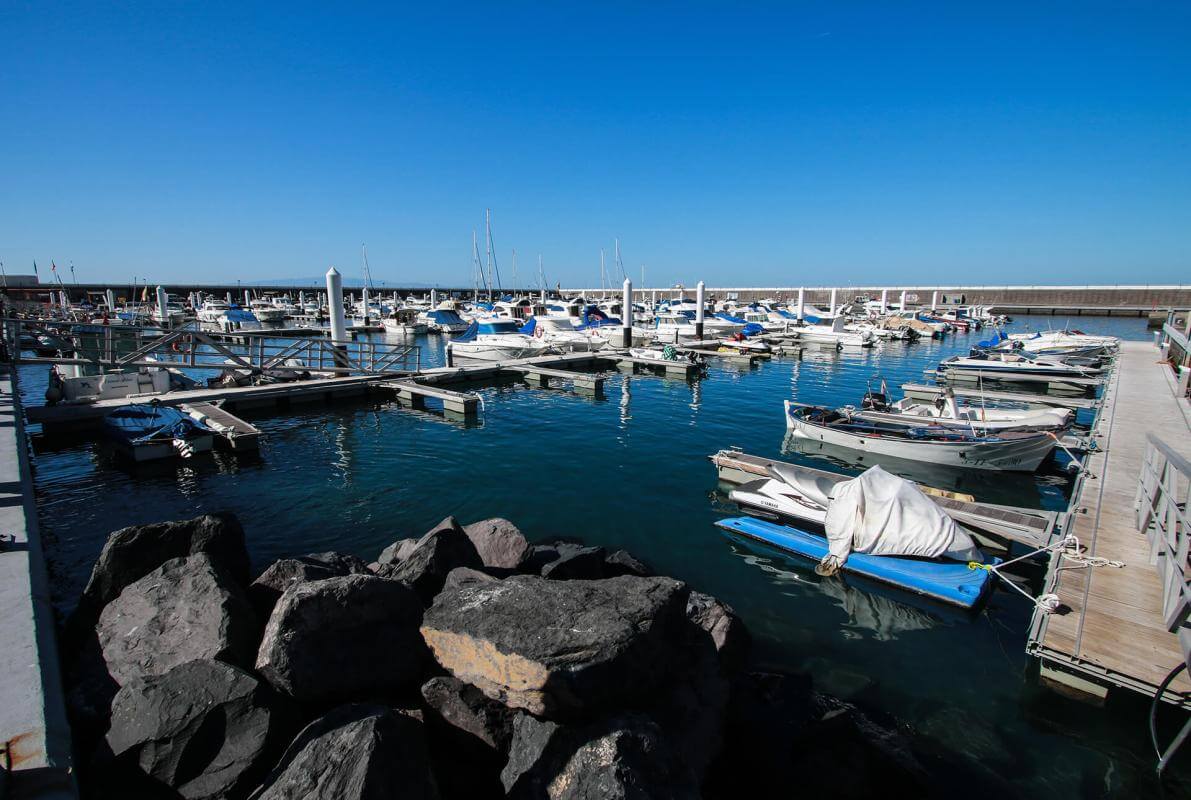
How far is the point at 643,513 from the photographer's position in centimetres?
1343

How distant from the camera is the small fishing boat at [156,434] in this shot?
16.1 m

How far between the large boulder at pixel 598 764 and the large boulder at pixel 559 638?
226 millimetres

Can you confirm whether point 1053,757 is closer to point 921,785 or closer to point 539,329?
point 921,785

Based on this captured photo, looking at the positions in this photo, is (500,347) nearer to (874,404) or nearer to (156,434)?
(156,434)

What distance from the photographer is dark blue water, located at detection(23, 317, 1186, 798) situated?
695 centimetres

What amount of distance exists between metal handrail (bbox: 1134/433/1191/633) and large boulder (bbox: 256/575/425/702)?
25.4 feet

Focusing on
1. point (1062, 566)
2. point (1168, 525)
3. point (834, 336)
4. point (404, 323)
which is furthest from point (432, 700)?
point (404, 323)

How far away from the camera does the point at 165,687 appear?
15.2 feet

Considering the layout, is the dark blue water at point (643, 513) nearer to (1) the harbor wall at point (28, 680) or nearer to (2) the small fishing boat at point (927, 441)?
(2) the small fishing boat at point (927, 441)

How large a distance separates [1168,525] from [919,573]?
11.6 ft

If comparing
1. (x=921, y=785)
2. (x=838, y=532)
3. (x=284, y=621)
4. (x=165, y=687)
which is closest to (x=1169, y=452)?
(x=838, y=532)

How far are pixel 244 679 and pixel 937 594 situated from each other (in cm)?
1025

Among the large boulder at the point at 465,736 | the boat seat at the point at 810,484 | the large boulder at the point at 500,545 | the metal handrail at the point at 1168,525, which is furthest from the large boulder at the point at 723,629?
the boat seat at the point at 810,484

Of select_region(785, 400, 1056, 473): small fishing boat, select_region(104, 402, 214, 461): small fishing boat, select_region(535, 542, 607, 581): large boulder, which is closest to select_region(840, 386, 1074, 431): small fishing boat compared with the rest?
select_region(785, 400, 1056, 473): small fishing boat
